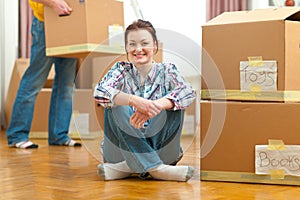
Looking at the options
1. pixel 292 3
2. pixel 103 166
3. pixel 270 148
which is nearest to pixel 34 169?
pixel 103 166

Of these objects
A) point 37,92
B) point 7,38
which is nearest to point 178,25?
point 37,92

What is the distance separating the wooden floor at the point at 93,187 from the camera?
1.50m

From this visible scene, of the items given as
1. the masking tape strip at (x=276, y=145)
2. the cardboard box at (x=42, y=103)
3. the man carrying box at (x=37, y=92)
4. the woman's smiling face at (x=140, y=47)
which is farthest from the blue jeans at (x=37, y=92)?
the masking tape strip at (x=276, y=145)

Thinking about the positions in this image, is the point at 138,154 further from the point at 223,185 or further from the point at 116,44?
the point at 116,44

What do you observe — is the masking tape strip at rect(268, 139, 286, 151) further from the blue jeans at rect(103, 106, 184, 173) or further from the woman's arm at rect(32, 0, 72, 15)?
the woman's arm at rect(32, 0, 72, 15)

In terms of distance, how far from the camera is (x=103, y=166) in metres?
1.77

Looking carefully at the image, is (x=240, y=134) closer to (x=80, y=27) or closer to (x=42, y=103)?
(x=80, y=27)

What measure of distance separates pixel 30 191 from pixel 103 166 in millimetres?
265

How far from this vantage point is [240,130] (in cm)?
170

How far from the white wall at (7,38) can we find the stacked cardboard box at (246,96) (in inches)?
99.8

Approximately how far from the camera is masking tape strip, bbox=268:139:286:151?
164cm

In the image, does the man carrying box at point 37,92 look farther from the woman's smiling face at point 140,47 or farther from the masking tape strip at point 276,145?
the masking tape strip at point 276,145

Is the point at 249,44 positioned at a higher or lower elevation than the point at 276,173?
higher

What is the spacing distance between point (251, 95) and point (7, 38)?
269 cm
